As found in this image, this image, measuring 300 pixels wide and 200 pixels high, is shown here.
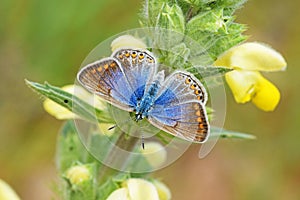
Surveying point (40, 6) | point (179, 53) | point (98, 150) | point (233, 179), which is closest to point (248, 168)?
point (233, 179)

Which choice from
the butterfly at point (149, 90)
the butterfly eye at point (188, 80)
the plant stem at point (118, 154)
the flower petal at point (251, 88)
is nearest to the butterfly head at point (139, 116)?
the butterfly at point (149, 90)

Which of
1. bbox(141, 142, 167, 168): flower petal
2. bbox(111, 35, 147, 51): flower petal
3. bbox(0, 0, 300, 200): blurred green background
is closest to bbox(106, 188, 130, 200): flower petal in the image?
bbox(141, 142, 167, 168): flower petal

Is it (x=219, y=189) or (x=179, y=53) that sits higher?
(x=179, y=53)

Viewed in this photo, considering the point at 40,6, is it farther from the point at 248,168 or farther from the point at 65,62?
the point at 248,168

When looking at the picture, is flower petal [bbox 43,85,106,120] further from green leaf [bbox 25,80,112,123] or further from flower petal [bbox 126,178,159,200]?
flower petal [bbox 126,178,159,200]

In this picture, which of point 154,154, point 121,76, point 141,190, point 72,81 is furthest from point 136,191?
point 72,81
